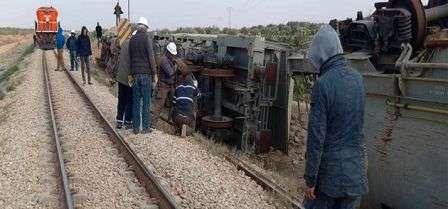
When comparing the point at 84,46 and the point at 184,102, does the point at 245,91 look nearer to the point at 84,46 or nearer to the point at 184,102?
the point at 184,102

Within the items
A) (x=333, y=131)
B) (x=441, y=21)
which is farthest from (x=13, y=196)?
(x=441, y=21)

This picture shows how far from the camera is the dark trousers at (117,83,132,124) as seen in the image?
1088cm

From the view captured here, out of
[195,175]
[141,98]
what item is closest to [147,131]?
[141,98]

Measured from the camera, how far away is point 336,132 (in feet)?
13.4

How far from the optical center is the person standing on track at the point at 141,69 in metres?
10.1

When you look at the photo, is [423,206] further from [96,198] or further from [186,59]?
[186,59]

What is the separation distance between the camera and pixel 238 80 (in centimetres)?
1340

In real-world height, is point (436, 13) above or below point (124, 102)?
above

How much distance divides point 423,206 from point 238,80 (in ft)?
24.5

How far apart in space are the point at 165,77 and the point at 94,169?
11.2ft

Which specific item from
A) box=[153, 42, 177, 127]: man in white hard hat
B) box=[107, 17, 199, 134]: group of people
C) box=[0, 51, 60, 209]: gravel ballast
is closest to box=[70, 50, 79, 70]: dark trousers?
box=[0, 51, 60, 209]: gravel ballast

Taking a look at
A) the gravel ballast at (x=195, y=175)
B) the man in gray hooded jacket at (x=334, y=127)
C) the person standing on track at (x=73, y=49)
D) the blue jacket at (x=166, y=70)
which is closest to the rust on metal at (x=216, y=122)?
the blue jacket at (x=166, y=70)

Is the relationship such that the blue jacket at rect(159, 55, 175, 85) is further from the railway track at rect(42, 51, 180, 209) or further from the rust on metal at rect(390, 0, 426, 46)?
the rust on metal at rect(390, 0, 426, 46)

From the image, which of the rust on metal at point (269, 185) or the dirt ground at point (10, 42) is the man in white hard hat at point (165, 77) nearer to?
the rust on metal at point (269, 185)
